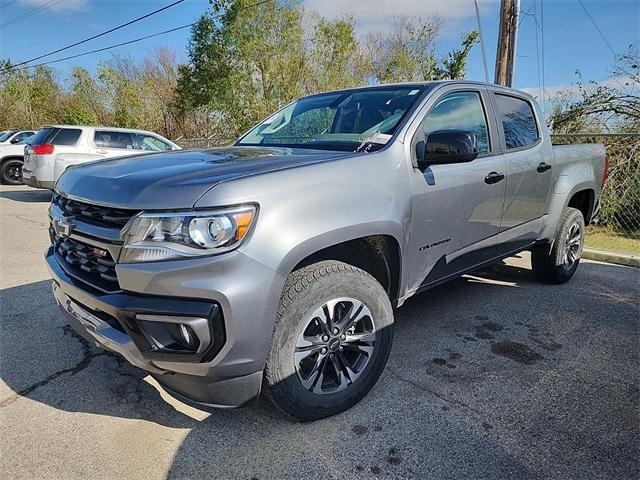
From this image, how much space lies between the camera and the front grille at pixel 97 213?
2.02 meters

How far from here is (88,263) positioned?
223 cm

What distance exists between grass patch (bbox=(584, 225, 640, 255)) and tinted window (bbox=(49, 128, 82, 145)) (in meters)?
10.5

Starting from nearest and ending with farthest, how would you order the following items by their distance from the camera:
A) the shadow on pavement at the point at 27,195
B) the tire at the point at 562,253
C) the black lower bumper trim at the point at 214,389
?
the black lower bumper trim at the point at 214,389 → the tire at the point at 562,253 → the shadow on pavement at the point at 27,195

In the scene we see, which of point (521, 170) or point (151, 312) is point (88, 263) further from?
point (521, 170)

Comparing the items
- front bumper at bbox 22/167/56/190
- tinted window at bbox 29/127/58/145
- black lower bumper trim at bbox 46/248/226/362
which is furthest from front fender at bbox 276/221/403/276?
tinted window at bbox 29/127/58/145

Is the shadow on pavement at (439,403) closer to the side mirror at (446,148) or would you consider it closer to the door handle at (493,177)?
the door handle at (493,177)

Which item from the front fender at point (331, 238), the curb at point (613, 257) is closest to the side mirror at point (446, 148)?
the front fender at point (331, 238)

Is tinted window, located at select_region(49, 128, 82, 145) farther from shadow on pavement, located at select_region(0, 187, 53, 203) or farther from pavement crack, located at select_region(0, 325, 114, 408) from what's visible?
pavement crack, located at select_region(0, 325, 114, 408)

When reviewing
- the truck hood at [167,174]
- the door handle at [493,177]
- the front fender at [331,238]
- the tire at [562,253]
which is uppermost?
the truck hood at [167,174]

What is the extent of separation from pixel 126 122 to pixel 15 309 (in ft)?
83.3

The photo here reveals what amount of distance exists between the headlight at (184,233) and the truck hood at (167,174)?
62mm

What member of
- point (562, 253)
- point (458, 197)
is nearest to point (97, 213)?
point (458, 197)

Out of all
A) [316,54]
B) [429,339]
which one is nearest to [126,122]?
[316,54]

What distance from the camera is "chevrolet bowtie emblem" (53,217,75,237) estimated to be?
7.65ft
